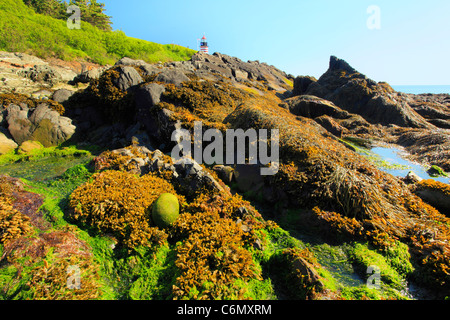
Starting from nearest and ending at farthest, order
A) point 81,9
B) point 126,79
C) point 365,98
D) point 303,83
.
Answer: point 126,79, point 365,98, point 303,83, point 81,9

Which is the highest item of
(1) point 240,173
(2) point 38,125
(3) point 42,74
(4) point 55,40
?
(4) point 55,40

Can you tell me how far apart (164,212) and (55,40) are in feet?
122

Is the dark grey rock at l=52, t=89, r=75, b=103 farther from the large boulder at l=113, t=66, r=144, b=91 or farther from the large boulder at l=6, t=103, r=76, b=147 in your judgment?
the large boulder at l=113, t=66, r=144, b=91

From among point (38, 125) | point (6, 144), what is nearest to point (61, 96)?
point (38, 125)

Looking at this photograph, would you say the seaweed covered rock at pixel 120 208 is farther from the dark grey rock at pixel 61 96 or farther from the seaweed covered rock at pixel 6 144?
the dark grey rock at pixel 61 96

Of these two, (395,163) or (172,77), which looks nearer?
(395,163)

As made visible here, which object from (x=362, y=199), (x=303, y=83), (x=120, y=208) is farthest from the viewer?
(x=303, y=83)

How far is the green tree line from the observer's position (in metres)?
39.8

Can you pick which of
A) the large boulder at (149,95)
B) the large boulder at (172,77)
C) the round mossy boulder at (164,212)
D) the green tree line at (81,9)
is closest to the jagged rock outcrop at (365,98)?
the large boulder at (172,77)

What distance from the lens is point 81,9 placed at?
45969mm

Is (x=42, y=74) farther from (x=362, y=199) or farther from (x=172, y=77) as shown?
(x=362, y=199)

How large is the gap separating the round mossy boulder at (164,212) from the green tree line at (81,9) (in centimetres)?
5619
